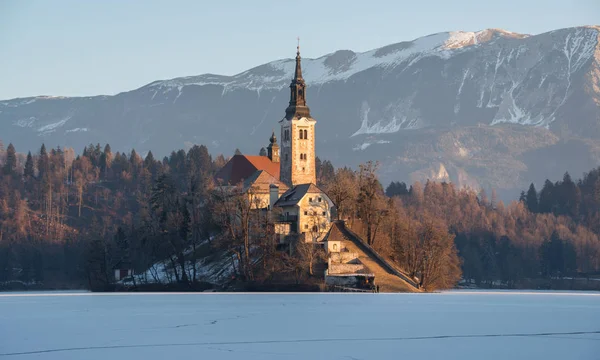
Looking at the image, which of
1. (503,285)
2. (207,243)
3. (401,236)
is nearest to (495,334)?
(401,236)

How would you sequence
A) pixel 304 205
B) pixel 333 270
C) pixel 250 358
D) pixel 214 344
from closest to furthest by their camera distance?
1. pixel 250 358
2. pixel 214 344
3. pixel 333 270
4. pixel 304 205

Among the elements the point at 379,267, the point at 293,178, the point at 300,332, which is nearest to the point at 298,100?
the point at 293,178

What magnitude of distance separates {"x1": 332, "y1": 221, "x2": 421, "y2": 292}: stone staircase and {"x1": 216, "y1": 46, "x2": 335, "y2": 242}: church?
9.08 ft

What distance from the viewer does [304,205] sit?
110250mm

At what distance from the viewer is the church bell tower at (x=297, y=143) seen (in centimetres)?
12606

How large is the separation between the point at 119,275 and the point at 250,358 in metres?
84.1

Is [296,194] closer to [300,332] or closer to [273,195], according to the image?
[273,195]

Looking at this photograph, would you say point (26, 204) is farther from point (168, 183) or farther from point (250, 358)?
point (250, 358)

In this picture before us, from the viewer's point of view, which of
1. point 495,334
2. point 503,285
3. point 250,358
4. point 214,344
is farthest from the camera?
point 503,285

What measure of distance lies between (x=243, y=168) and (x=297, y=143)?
709 inches

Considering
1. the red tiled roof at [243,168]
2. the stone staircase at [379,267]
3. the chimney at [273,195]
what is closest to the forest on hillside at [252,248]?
the stone staircase at [379,267]

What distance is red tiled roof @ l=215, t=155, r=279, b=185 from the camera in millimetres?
140750

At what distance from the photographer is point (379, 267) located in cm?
10144

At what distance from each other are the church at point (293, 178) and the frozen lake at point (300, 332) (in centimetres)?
4285
